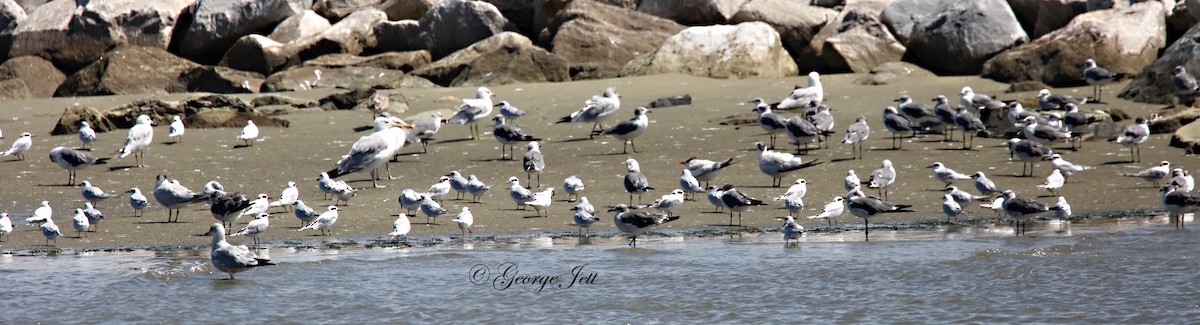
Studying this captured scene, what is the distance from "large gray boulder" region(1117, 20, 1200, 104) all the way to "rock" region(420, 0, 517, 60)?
14474 millimetres

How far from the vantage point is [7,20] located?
113 feet

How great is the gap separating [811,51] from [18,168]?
15.9m

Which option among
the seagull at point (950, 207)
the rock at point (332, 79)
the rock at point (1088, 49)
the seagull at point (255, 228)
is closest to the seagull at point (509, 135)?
the seagull at point (255, 228)

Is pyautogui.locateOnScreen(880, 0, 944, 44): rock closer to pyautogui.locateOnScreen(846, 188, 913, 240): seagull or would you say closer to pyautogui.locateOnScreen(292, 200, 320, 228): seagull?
pyautogui.locateOnScreen(846, 188, 913, 240): seagull

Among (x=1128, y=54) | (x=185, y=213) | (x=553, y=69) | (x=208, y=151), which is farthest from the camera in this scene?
(x=553, y=69)

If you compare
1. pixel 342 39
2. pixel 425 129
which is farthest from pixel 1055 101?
pixel 342 39

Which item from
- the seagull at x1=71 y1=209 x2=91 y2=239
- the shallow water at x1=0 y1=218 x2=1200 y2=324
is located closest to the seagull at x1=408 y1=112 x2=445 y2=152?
the seagull at x1=71 y1=209 x2=91 y2=239

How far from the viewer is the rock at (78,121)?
22.6 m

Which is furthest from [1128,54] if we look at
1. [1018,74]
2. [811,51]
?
[811,51]

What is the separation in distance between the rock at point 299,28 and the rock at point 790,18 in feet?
33.7

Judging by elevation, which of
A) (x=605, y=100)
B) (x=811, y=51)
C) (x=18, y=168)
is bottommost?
(x=18, y=168)

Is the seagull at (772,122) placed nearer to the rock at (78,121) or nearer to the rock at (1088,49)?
the rock at (1088,49)

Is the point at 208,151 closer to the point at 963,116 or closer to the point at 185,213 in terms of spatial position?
the point at 185,213

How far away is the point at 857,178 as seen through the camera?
16.7m
